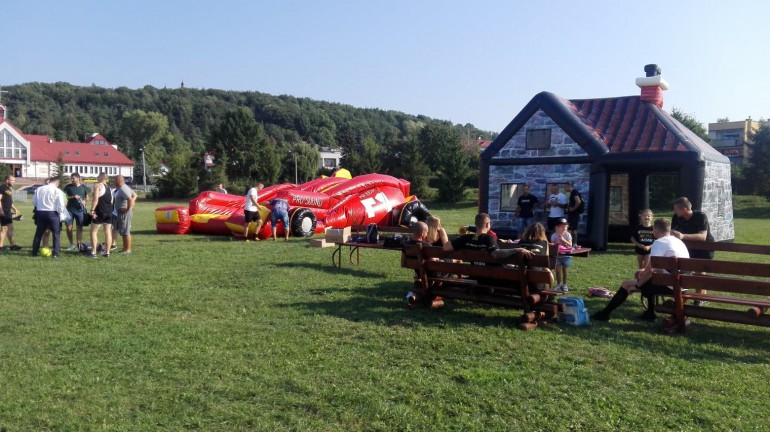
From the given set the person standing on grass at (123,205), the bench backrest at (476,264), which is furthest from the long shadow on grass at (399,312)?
the person standing on grass at (123,205)

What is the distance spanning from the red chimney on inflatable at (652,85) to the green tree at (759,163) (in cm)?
2863

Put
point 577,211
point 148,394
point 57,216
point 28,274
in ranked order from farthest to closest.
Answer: point 577,211 < point 57,216 < point 28,274 < point 148,394

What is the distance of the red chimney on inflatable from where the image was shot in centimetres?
1550

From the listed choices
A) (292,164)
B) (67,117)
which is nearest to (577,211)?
(292,164)

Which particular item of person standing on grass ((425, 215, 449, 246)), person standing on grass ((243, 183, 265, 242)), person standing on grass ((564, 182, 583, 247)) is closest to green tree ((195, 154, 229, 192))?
person standing on grass ((243, 183, 265, 242))

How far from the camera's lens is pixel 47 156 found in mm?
86312

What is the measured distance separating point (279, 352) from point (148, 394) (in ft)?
4.34

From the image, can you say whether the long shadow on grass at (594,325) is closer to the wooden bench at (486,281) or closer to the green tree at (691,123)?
the wooden bench at (486,281)

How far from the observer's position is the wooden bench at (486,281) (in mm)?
6609

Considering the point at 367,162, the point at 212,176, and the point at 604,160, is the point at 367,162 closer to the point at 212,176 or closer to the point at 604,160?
the point at 212,176

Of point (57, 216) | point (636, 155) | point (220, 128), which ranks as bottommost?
point (57, 216)

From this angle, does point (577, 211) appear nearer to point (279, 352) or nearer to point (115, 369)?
point (279, 352)

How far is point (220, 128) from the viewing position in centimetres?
6091

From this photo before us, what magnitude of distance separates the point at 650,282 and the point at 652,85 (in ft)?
33.5
